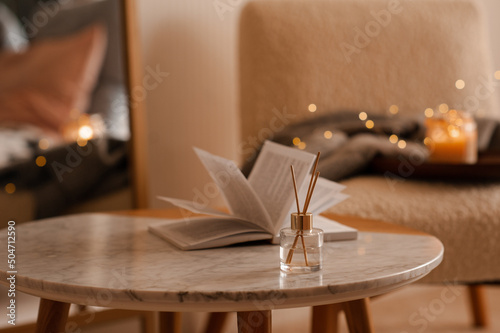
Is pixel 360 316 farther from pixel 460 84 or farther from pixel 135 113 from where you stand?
pixel 460 84

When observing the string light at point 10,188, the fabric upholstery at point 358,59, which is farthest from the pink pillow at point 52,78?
the fabric upholstery at point 358,59

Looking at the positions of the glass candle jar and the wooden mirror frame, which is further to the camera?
the wooden mirror frame

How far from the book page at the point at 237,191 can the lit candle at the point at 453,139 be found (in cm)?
69

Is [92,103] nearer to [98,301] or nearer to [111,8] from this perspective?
[111,8]

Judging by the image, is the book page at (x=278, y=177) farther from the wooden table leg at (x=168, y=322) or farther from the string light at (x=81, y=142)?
the string light at (x=81, y=142)

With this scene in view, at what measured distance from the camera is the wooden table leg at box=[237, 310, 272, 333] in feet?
2.14

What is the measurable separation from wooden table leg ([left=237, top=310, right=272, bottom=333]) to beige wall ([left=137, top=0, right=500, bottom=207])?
1044mm

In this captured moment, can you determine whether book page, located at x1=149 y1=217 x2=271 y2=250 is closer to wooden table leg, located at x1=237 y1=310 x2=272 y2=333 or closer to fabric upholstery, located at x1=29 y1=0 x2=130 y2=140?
wooden table leg, located at x1=237 y1=310 x2=272 y2=333

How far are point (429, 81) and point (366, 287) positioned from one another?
1232 mm

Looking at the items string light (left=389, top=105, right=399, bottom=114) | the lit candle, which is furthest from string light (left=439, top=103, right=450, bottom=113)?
the lit candle


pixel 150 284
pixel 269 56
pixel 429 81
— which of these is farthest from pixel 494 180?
pixel 150 284

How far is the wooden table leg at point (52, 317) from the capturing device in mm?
831

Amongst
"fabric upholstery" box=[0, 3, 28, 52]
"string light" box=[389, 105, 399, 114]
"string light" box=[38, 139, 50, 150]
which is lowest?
"string light" box=[38, 139, 50, 150]

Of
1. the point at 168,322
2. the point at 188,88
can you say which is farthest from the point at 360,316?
the point at 188,88
